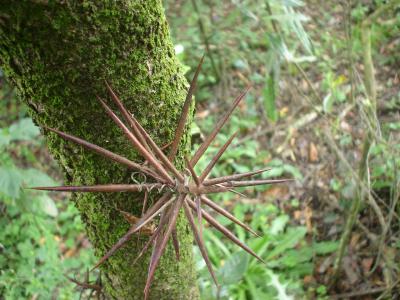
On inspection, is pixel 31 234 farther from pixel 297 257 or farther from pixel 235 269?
pixel 297 257

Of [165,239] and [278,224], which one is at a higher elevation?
[278,224]

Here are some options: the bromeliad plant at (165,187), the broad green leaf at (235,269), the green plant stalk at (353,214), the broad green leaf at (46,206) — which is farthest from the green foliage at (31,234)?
the green plant stalk at (353,214)

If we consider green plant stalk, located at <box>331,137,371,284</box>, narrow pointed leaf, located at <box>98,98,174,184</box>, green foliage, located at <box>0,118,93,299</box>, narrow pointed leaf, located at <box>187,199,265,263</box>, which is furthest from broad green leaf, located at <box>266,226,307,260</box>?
→ narrow pointed leaf, located at <box>98,98,174,184</box>

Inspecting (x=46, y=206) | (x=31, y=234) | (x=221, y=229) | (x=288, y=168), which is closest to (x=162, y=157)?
(x=221, y=229)

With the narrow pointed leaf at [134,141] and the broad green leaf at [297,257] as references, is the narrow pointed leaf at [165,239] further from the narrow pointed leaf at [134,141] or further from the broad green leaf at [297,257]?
the broad green leaf at [297,257]

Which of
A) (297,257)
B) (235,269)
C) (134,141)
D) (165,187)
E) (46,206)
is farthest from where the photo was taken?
(297,257)

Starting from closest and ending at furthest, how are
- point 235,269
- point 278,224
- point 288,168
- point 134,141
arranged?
point 134,141 < point 235,269 < point 278,224 < point 288,168

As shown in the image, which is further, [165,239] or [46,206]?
[46,206]
